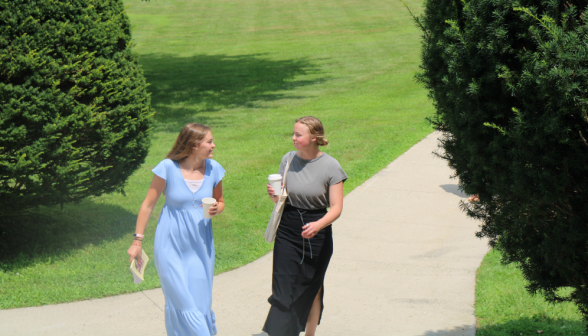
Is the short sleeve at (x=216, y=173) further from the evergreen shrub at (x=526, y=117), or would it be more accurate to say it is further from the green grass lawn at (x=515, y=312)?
the green grass lawn at (x=515, y=312)

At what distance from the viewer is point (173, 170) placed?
4.30 meters

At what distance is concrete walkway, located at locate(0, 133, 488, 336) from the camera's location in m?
5.26

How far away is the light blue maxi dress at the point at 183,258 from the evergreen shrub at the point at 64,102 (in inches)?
91.8

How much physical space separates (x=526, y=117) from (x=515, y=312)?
9.81 ft

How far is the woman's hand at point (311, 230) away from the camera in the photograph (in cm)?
425

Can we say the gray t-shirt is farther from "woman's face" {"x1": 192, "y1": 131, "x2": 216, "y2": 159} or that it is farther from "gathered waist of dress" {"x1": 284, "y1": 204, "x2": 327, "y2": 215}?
"woman's face" {"x1": 192, "y1": 131, "x2": 216, "y2": 159}

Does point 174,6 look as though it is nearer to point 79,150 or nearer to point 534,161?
point 79,150

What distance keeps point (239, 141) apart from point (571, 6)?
10498mm

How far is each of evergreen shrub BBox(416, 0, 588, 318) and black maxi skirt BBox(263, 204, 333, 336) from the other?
51.0 inches

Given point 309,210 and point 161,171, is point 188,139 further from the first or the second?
point 309,210

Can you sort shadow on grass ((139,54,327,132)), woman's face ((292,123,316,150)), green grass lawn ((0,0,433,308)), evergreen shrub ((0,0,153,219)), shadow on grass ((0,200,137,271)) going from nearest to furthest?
woman's face ((292,123,316,150)) < evergreen shrub ((0,0,153,219)) < green grass lawn ((0,0,433,308)) < shadow on grass ((0,200,137,271)) < shadow on grass ((139,54,327,132))

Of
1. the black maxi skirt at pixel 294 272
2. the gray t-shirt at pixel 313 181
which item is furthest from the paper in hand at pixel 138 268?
the gray t-shirt at pixel 313 181

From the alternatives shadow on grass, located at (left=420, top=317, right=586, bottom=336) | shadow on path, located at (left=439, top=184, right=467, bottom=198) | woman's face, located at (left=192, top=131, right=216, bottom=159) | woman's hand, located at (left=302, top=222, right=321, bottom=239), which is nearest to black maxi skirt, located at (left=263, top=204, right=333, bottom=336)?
woman's hand, located at (left=302, top=222, right=321, bottom=239)

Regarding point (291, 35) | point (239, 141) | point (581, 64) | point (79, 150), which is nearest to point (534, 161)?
point (581, 64)
